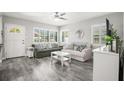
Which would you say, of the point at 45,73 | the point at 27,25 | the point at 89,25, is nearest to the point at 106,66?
the point at 45,73

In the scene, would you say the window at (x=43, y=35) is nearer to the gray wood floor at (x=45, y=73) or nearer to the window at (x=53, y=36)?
the window at (x=53, y=36)

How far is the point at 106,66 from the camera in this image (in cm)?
158

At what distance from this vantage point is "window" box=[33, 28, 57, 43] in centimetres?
546

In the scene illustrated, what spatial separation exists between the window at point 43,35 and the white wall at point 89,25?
3.42 ft

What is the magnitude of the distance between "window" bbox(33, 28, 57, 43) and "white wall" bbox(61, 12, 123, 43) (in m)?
1.04

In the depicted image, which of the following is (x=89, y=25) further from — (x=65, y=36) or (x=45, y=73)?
(x=45, y=73)

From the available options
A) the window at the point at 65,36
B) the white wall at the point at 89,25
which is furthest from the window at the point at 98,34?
the window at the point at 65,36

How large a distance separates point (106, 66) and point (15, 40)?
4.67 meters

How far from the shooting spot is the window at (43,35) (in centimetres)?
546

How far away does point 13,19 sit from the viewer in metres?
4.38
